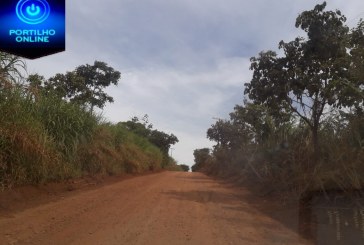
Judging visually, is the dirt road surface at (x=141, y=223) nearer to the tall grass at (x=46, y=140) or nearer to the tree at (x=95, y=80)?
the tall grass at (x=46, y=140)

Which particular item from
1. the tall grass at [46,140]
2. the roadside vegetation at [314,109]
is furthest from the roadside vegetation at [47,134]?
the roadside vegetation at [314,109]

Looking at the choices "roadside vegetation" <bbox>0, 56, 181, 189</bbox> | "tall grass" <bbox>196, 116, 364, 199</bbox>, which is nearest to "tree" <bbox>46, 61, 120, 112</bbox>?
"roadside vegetation" <bbox>0, 56, 181, 189</bbox>

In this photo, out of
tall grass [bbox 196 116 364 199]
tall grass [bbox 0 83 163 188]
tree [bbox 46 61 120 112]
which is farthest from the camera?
tree [bbox 46 61 120 112]

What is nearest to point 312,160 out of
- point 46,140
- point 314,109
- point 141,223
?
point 314,109

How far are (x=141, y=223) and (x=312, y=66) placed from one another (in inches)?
313

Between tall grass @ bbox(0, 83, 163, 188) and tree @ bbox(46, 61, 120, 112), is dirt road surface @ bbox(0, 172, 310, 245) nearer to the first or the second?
tall grass @ bbox(0, 83, 163, 188)

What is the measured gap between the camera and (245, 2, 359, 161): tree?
1355 cm

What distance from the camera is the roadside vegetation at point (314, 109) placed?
10188mm

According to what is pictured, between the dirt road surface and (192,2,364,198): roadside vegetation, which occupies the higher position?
(192,2,364,198): roadside vegetation

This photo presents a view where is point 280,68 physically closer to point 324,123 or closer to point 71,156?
point 324,123

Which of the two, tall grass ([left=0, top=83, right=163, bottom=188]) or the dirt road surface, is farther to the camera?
tall grass ([left=0, top=83, right=163, bottom=188])

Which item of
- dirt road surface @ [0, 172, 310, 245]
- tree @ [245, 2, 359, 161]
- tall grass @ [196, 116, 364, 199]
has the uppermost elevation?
tree @ [245, 2, 359, 161]

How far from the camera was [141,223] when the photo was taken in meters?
8.89

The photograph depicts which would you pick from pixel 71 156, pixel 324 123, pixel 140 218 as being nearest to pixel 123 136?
pixel 71 156
